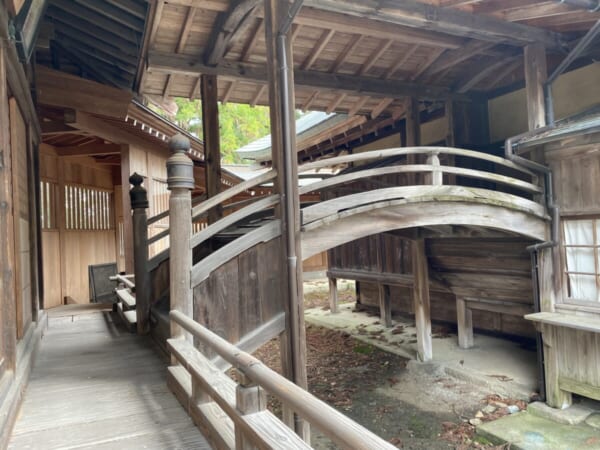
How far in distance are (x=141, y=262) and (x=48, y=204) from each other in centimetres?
451

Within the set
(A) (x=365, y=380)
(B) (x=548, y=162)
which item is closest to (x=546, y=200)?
(B) (x=548, y=162)

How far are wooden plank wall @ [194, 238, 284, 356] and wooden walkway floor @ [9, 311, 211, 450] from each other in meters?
0.75

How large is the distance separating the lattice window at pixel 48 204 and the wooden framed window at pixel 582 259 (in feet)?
30.4

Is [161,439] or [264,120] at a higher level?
[264,120]

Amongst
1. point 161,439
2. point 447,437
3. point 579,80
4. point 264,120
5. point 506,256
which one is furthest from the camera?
point 264,120

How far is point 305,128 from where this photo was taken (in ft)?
45.7

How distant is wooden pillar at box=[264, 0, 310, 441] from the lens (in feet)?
14.5

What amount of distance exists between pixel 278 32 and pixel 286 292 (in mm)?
2717

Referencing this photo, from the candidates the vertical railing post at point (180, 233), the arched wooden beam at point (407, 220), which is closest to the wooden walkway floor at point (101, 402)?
the vertical railing post at point (180, 233)

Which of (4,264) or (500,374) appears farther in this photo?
(500,374)

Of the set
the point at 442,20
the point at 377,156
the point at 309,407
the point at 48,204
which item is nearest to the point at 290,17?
the point at 377,156

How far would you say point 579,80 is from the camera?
6.90 metres

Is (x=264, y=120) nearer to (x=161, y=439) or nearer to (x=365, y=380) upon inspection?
(x=365, y=380)

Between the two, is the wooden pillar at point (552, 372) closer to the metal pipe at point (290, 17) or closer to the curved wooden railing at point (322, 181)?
the curved wooden railing at point (322, 181)
